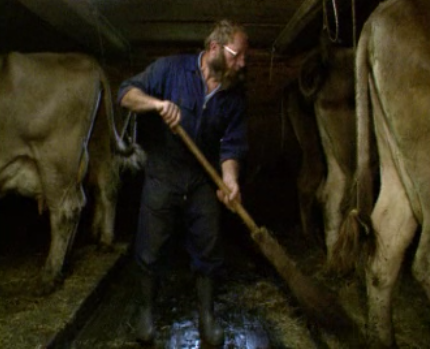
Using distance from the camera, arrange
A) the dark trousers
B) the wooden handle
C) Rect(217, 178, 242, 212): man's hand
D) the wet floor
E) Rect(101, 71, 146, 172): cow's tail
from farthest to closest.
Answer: Rect(101, 71, 146, 172): cow's tail < the wet floor < the dark trousers < Rect(217, 178, 242, 212): man's hand < the wooden handle

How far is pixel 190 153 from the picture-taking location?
3.79 m

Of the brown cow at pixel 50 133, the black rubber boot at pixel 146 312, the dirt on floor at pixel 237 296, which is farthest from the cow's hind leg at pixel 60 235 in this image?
the black rubber boot at pixel 146 312

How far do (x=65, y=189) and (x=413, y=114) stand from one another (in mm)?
3050

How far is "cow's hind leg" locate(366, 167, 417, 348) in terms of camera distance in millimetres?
3297

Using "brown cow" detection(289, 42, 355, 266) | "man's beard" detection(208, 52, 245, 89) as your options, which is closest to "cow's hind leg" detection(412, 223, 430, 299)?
"man's beard" detection(208, 52, 245, 89)

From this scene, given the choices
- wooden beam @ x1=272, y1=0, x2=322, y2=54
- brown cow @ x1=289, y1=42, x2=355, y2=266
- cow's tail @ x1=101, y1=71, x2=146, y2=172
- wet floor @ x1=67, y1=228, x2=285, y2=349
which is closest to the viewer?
wet floor @ x1=67, y1=228, x2=285, y2=349

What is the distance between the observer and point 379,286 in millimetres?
3375

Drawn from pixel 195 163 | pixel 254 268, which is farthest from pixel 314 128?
pixel 195 163

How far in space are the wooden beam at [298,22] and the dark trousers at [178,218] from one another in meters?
2.10

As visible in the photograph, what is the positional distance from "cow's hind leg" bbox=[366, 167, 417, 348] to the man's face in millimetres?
1168

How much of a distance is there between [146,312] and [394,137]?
2109 millimetres

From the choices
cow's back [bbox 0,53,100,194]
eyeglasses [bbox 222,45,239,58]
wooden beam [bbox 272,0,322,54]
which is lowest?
eyeglasses [bbox 222,45,239,58]

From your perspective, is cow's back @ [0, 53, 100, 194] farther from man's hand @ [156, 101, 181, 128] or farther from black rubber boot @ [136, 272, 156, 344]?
man's hand @ [156, 101, 181, 128]

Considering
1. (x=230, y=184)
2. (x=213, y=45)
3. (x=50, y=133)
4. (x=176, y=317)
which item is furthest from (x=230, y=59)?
(x=176, y=317)
